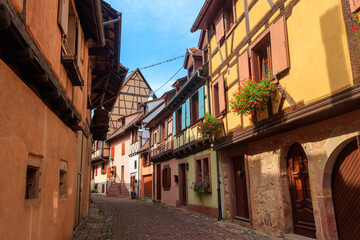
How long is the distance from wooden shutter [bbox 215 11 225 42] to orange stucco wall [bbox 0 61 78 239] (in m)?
6.61

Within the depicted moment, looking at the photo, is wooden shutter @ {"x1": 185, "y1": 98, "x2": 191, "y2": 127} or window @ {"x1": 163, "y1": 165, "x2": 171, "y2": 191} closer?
wooden shutter @ {"x1": 185, "y1": 98, "x2": 191, "y2": 127}

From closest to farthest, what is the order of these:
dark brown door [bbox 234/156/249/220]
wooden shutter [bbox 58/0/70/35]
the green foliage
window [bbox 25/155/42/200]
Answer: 1. window [bbox 25/155/42/200]
2. wooden shutter [bbox 58/0/70/35]
3. dark brown door [bbox 234/156/249/220]
4. the green foliage

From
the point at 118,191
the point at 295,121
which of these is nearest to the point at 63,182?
the point at 295,121

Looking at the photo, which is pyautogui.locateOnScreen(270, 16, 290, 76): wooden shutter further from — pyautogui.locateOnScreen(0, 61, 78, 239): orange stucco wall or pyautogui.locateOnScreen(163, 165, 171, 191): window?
pyautogui.locateOnScreen(163, 165, 171, 191): window

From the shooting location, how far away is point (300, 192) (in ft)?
22.4

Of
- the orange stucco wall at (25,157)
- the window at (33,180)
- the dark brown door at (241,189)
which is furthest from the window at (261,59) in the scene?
the window at (33,180)

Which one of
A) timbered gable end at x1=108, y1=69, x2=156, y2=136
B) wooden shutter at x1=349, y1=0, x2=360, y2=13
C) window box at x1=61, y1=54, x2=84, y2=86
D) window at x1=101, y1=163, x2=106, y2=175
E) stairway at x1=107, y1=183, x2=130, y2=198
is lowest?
stairway at x1=107, y1=183, x2=130, y2=198

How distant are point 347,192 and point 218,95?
6302 millimetres

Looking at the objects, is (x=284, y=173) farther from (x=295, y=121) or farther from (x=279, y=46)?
(x=279, y=46)

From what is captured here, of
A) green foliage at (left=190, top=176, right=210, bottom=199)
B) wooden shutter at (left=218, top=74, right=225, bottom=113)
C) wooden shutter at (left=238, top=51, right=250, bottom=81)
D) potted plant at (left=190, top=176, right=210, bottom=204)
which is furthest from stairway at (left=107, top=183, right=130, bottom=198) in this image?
wooden shutter at (left=238, top=51, right=250, bottom=81)

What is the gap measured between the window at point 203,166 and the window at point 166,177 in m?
4.61

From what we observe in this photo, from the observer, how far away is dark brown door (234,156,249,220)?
9461mm

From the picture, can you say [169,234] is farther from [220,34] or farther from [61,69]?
[220,34]

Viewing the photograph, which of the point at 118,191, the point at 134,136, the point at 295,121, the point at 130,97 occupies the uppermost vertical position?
the point at 130,97
